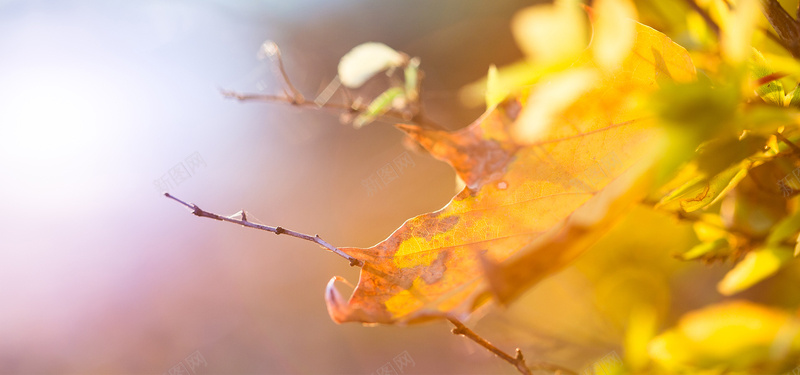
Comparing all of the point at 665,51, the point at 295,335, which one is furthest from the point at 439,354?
the point at 665,51

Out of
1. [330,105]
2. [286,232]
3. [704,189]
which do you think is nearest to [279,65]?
[330,105]

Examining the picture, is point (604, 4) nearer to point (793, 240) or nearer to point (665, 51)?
point (665, 51)

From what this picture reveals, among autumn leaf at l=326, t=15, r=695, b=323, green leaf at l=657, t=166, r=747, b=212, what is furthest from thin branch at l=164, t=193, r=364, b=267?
green leaf at l=657, t=166, r=747, b=212

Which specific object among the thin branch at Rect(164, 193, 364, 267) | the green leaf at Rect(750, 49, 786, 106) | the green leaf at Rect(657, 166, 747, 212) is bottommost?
the green leaf at Rect(657, 166, 747, 212)

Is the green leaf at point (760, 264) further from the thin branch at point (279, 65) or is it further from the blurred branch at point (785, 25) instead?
the thin branch at point (279, 65)

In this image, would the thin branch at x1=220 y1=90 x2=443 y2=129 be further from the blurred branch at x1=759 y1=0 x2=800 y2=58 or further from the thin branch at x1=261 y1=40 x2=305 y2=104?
the blurred branch at x1=759 y1=0 x2=800 y2=58
